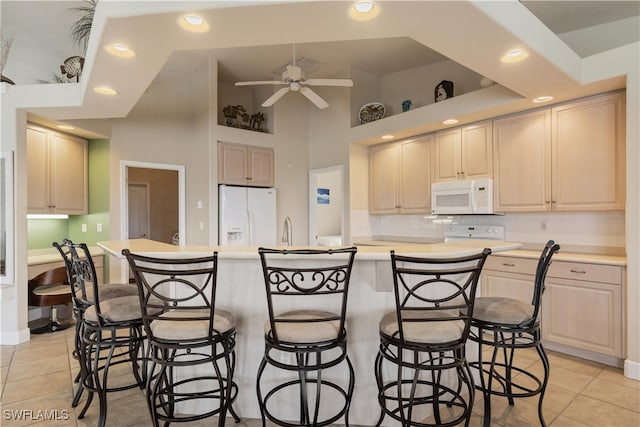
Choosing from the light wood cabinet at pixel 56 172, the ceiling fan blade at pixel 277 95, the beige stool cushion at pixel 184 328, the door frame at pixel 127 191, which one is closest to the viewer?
the beige stool cushion at pixel 184 328

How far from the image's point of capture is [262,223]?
527 centimetres

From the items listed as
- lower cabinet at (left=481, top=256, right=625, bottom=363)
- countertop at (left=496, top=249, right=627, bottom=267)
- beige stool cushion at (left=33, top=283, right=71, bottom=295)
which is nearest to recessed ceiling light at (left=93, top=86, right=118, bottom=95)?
beige stool cushion at (left=33, top=283, right=71, bottom=295)

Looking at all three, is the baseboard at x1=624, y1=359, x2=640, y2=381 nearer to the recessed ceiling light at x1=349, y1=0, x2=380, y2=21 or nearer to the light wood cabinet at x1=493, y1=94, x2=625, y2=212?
the light wood cabinet at x1=493, y1=94, x2=625, y2=212

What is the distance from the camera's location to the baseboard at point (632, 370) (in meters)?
2.64

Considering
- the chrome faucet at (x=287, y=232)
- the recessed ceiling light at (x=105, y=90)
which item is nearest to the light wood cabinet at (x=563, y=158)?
the chrome faucet at (x=287, y=232)

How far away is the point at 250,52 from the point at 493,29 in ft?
11.4

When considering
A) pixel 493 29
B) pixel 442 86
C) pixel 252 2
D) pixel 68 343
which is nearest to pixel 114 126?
pixel 68 343

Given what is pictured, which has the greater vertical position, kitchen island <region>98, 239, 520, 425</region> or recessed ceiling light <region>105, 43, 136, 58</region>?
recessed ceiling light <region>105, 43, 136, 58</region>

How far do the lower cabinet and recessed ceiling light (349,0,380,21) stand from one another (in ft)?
8.73

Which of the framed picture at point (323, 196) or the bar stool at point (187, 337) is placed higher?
the framed picture at point (323, 196)

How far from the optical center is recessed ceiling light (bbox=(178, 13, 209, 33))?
5.78 ft

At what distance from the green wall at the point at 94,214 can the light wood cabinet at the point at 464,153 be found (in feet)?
14.0

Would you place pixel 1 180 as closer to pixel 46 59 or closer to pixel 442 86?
pixel 46 59

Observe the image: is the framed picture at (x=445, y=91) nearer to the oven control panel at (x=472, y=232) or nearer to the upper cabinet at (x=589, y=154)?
the upper cabinet at (x=589, y=154)
